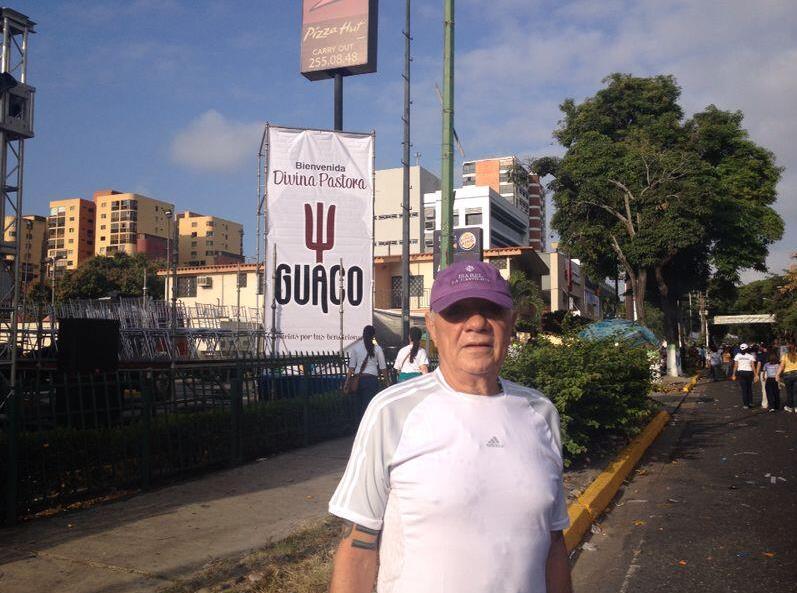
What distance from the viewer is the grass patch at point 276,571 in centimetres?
443

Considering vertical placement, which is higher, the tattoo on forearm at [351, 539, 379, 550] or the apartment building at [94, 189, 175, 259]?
the apartment building at [94, 189, 175, 259]

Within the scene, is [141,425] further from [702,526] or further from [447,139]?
[702,526]

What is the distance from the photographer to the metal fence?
6289 mm

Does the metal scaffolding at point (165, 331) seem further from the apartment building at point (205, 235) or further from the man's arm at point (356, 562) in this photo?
the apartment building at point (205, 235)

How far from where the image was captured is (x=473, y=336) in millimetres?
2160

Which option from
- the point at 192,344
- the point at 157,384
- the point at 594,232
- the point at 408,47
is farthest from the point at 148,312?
the point at 594,232

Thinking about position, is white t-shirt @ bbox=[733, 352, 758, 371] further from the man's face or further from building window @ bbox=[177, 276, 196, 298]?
building window @ bbox=[177, 276, 196, 298]

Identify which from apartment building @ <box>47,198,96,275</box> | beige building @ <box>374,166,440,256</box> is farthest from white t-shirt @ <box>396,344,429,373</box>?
apartment building @ <box>47,198,96,275</box>

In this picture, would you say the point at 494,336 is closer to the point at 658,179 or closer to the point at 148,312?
the point at 148,312

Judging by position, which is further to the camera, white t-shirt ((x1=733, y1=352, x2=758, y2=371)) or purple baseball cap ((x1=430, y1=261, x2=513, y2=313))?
white t-shirt ((x1=733, y1=352, x2=758, y2=371))

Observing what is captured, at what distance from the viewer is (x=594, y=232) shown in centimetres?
3369

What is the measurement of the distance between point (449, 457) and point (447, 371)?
1.01ft

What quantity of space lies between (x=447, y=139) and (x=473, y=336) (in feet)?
22.9

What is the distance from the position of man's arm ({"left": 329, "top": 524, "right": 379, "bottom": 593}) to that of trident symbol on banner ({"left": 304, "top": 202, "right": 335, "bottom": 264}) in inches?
515
